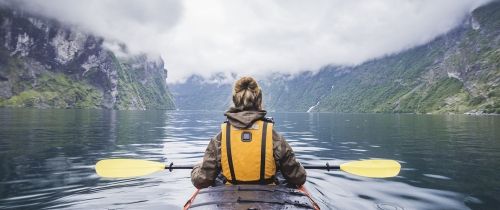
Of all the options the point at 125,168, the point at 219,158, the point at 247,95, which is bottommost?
the point at 125,168

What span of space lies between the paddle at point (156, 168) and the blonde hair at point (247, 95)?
12.6ft

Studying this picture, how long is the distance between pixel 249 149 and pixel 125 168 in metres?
5.83

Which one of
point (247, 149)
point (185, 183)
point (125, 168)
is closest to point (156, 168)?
point (125, 168)

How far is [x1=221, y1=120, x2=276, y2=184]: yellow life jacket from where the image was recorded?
22.3ft

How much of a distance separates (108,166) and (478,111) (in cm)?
21631

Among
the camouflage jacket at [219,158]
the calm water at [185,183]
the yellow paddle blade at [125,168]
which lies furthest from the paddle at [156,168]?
the camouflage jacket at [219,158]

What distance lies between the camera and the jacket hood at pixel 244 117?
22.1ft

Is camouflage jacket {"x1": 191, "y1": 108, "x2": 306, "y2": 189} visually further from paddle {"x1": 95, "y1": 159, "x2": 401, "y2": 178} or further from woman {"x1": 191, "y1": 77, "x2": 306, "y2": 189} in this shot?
paddle {"x1": 95, "y1": 159, "x2": 401, "y2": 178}

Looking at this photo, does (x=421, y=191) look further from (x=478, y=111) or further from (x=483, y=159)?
(x=478, y=111)

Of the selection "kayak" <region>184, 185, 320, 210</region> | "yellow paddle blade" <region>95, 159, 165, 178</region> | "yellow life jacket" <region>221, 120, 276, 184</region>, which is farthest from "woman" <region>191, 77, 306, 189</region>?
"yellow paddle blade" <region>95, 159, 165, 178</region>

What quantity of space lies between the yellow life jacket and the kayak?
35 cm

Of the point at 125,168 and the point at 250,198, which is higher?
the point at 250,198

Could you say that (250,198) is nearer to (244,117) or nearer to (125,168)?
(244,117)

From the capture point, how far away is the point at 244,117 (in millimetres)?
6812
